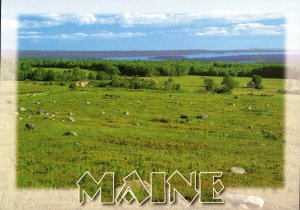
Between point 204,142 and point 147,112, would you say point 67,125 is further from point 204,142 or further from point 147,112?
point 204,142

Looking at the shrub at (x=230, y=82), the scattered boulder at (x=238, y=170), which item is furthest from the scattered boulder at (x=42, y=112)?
the scattered boulder at (x=238, y=170)

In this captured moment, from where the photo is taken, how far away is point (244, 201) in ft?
54.0

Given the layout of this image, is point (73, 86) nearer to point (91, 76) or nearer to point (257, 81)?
point (91, 76)

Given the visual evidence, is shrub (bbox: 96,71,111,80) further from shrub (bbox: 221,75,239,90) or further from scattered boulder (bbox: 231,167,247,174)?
scattered boulder (bbox: 231,167,247,174)

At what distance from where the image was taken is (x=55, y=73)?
2139 centimetres

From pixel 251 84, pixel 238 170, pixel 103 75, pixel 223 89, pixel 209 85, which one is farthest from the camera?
pixel 103 75

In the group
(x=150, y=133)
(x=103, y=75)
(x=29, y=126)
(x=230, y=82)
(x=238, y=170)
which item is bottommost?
(x=238, y=170)

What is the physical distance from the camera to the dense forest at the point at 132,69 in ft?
67.5

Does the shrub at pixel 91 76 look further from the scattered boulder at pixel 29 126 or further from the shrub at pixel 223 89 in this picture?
the shrub at pixel 223 89

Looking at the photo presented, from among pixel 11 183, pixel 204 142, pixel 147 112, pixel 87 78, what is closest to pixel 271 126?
pixel 204 142

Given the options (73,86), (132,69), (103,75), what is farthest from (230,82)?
(73,86)

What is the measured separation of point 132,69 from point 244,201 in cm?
762

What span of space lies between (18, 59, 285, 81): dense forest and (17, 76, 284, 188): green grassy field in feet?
1.19

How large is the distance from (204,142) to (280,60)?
14.1 feet
